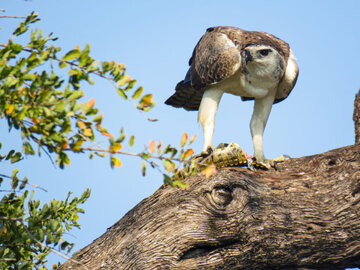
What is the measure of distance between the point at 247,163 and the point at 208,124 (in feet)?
3.12

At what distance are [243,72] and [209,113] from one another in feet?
1.86

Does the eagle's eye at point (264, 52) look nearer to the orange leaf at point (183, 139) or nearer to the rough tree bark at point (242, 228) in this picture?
the rough tree bark at point (242, 228)

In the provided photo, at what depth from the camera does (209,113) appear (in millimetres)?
6414

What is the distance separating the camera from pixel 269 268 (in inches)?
194

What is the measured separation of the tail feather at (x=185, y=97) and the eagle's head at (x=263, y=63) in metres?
0.89

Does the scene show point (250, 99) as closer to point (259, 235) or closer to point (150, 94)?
point (259, 235)

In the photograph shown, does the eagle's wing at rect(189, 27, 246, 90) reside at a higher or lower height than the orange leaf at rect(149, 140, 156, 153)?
higher

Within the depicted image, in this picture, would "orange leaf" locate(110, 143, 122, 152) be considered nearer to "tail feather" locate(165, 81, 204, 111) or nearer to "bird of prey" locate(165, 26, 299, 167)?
"bird of prey" locate(165, 26, 299, 167)

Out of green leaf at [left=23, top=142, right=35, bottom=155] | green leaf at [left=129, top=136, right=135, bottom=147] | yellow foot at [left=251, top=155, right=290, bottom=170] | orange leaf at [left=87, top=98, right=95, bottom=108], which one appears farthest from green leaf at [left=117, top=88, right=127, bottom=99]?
yellow foot at [left=251, top=155, right=290, bottom=170]

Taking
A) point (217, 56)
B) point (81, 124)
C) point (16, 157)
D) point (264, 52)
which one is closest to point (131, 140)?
point (81, 124)

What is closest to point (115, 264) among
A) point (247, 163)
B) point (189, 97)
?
point (247, 163)

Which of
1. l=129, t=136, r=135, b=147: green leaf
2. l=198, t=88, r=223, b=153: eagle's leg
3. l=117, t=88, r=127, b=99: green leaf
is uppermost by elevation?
l=198, t=88, r=223, b=153: eagle's leg

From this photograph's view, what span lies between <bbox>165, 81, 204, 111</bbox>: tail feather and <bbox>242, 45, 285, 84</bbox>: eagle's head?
0.89 meters

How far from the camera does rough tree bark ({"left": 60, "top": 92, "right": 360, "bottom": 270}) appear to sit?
4820 mm
